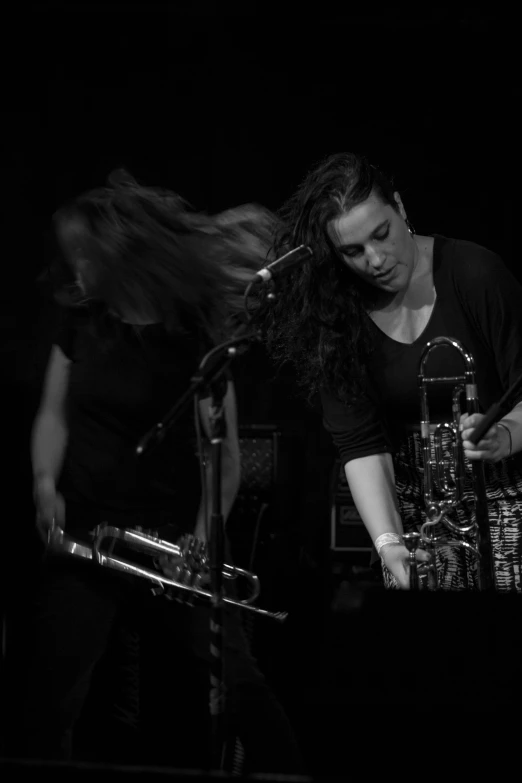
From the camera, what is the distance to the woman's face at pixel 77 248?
8.16 feet

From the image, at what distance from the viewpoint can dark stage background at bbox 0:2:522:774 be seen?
11.7 feet

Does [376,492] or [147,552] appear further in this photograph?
[147,552]

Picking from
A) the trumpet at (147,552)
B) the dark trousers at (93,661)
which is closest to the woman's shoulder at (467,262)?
the trumpet at (147,552)

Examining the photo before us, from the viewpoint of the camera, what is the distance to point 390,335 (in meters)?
2.13

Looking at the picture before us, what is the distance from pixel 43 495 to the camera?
2322 mm

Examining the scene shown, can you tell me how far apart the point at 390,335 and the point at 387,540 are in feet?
1.57

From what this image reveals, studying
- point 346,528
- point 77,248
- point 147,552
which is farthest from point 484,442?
point 346,528

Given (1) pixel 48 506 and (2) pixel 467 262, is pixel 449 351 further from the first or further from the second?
(1) pixel 48 506

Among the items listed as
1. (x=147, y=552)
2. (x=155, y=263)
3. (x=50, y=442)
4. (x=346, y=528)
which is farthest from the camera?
(x=346, y=528)

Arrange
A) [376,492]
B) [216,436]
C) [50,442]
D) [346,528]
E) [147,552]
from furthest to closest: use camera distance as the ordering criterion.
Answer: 1. [346,528]
2. [50,442]
3. [147,552]
4. [376,492]
5. [216,436]

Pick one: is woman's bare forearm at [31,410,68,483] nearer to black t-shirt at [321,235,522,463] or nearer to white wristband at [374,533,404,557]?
black t-shirt at [321,235,522,463]

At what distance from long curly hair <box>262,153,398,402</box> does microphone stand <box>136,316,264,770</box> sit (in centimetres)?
50

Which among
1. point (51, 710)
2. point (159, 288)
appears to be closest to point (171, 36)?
point (159, 288)

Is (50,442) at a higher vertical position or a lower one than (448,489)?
higher
